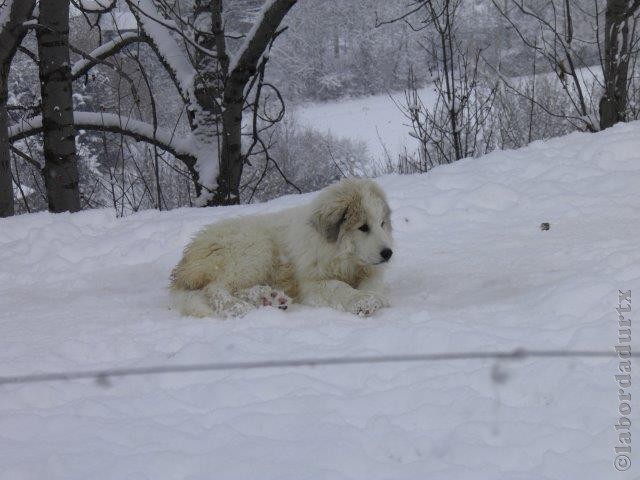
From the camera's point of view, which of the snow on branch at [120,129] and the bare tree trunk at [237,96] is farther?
the snow on branch at [120,129]

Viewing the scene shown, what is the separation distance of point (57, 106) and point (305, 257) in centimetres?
466

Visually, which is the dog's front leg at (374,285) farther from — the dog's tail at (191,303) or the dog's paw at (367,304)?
the dog's tail at (191,303)

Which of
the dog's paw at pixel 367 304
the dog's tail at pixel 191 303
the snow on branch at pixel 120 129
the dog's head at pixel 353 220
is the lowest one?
the dog's paw at pixel 367 304

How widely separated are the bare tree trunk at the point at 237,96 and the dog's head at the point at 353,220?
3508 mm

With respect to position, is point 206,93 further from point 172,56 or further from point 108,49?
point 108,49

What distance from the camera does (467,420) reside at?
9.19 ft

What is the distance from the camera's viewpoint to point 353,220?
5223mm

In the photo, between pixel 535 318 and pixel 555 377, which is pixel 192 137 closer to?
pixel 535 318

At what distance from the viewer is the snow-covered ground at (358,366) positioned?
8.36 ft

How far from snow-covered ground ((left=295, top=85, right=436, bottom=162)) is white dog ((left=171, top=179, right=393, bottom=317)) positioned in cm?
2153

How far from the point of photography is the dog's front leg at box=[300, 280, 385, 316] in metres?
4.62

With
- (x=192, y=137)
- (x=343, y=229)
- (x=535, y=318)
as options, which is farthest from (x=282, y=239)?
(x=192, y=137)
